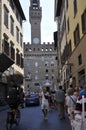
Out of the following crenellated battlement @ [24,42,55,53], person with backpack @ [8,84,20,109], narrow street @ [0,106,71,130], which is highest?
crenellated battlement @ [24,42,55,53]

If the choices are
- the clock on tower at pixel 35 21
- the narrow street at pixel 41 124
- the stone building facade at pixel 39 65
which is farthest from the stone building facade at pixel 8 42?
the clock on tower at pixel 35 21

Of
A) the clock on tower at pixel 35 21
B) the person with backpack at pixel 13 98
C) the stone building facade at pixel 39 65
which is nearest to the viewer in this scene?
the person with backpack at pixel 13 98

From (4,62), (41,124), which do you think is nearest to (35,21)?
(4,62)

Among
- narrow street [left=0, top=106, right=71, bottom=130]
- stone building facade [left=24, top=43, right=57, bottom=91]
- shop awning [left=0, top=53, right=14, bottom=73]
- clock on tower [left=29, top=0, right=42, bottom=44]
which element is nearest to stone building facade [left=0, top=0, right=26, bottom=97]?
shop awning [left=0, top=53, right=14, bottom=73]

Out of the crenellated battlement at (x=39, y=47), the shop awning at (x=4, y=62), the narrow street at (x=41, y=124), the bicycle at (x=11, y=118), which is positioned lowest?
the narrow street at (x=41, y=124)

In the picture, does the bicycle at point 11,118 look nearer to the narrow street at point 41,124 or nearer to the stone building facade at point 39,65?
the narrow street at point 41,124

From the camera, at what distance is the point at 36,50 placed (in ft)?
396

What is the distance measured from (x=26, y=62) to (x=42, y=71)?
273 inches

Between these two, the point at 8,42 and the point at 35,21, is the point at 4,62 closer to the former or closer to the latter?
the point at 8,42

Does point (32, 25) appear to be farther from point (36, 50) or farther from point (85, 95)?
point (85, 95)

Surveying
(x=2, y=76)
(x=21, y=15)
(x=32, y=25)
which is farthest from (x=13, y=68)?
(x=32, y=25)

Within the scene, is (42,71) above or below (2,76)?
above

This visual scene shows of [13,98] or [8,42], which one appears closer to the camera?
[13,98]

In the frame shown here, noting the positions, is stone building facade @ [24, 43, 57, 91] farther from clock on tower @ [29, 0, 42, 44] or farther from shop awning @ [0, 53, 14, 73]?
shop awning @ [0, 53, 14, 73]
